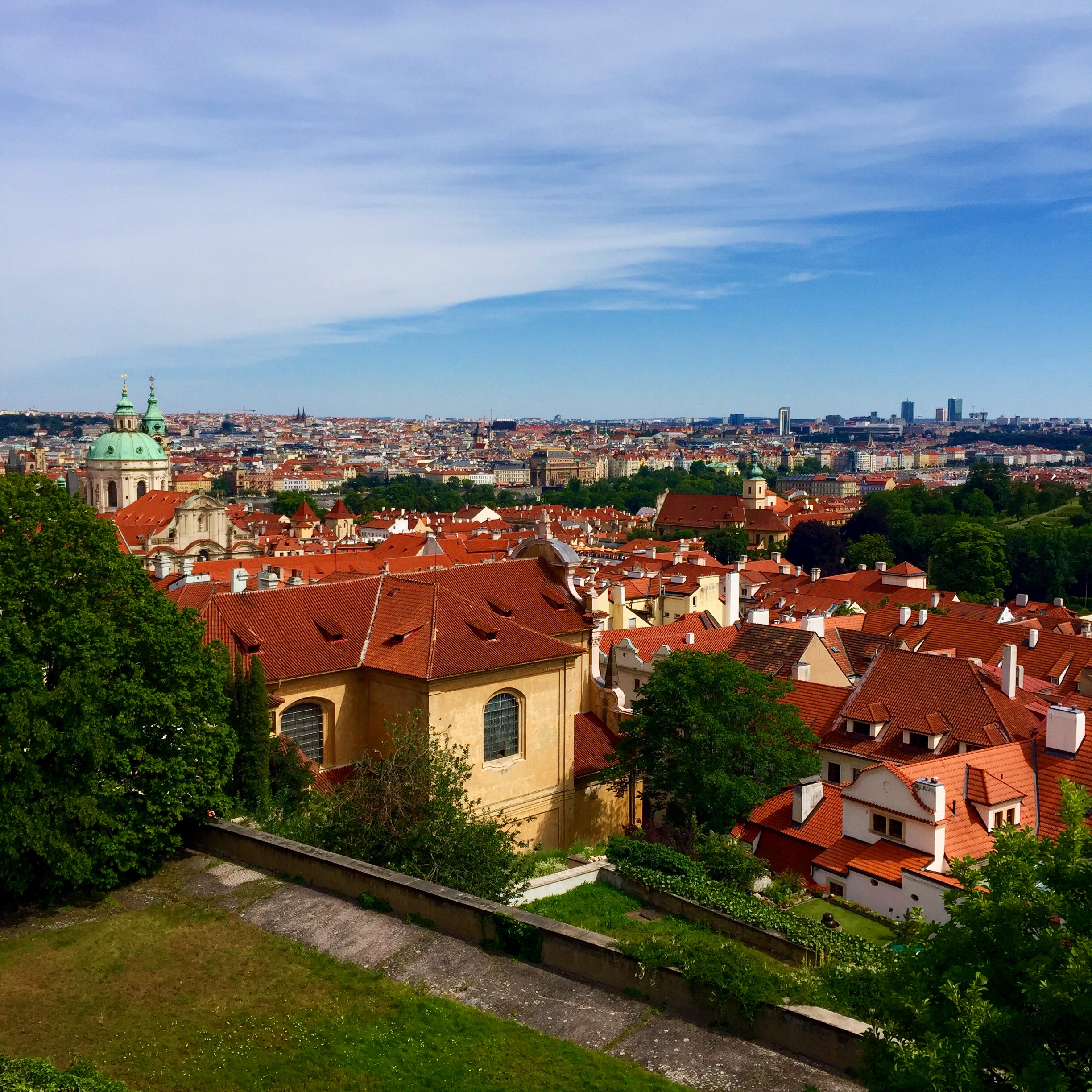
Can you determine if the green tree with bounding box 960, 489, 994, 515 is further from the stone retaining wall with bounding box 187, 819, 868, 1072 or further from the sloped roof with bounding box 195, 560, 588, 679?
the stone retaining wall with bounding box 187, 819, 868, 1072

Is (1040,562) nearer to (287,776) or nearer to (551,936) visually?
(287,776)

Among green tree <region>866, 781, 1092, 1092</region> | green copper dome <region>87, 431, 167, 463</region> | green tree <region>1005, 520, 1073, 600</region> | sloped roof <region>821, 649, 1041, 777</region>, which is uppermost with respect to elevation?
green copper dome <region>87, 431, 167, 463</region>

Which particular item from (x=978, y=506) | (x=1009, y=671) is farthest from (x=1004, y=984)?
(x=978, y=506)

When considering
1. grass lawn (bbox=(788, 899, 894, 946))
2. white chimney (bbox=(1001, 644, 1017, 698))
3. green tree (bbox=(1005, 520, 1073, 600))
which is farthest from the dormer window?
green tree (bbox=(1005, 520, 1073, 600))

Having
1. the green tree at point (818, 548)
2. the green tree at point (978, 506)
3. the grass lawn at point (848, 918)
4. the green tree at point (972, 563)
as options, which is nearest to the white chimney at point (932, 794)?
the grass lawn at point (848, 918)

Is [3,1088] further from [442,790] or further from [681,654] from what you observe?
[681,654]

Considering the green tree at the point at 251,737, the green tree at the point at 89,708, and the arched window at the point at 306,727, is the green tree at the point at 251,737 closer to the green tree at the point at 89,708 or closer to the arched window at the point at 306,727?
the green tree at the point at 89,708
